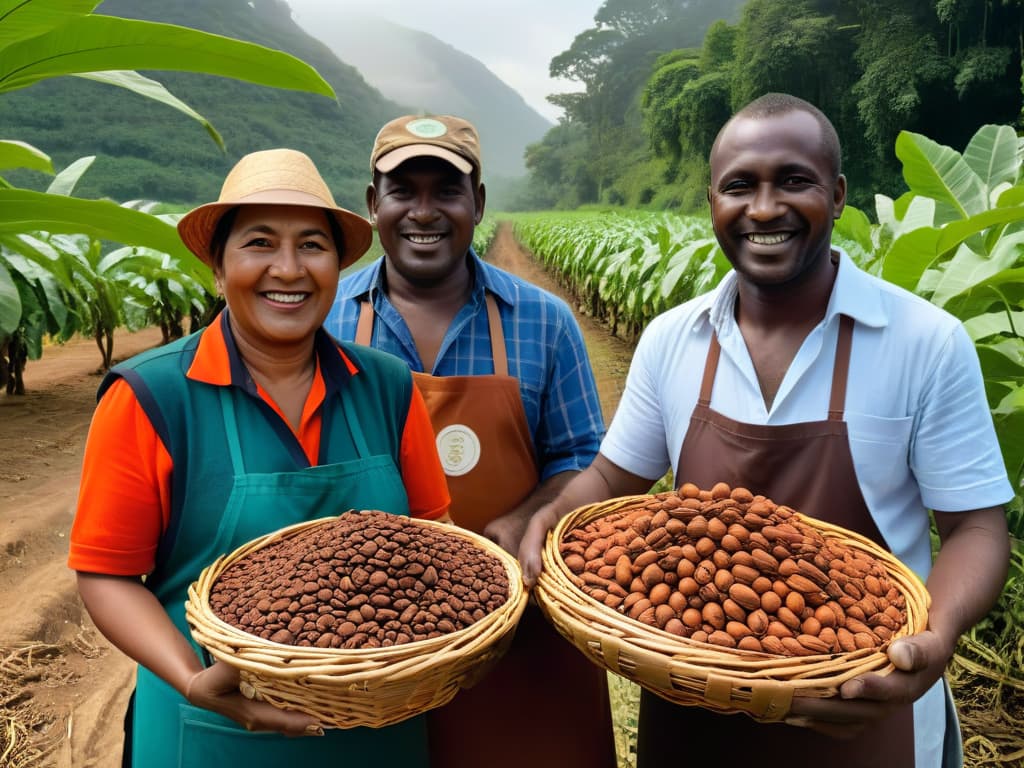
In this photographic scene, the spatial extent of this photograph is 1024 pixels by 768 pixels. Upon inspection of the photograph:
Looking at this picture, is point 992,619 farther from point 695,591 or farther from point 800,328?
point 695,591

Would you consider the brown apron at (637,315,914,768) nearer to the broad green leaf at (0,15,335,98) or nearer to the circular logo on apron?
the circular logo on apron

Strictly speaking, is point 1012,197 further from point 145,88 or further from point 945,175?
point 145,88

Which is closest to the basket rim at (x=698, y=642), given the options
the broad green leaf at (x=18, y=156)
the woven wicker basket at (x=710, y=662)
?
the woven wicker basket at (x=710, y=662)

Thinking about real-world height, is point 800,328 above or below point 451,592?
above

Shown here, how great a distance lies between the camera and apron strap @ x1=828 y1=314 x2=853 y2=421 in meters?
1.30

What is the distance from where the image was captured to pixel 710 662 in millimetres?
965

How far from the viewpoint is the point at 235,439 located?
3.97ft

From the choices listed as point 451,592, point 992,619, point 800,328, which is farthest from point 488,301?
point 992,619

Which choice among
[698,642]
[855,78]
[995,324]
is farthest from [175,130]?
[698,642]

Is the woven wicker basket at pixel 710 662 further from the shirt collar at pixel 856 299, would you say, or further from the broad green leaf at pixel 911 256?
the broad green leaf at pixel 911 256

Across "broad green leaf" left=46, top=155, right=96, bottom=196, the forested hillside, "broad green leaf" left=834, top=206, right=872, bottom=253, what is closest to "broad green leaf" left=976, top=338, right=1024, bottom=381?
"broad green leaf" left=834, top=206, right=872, bottom=253

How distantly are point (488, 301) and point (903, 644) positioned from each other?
1139 millimetres

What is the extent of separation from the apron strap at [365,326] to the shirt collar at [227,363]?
1.32 feet

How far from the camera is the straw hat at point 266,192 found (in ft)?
4.03
